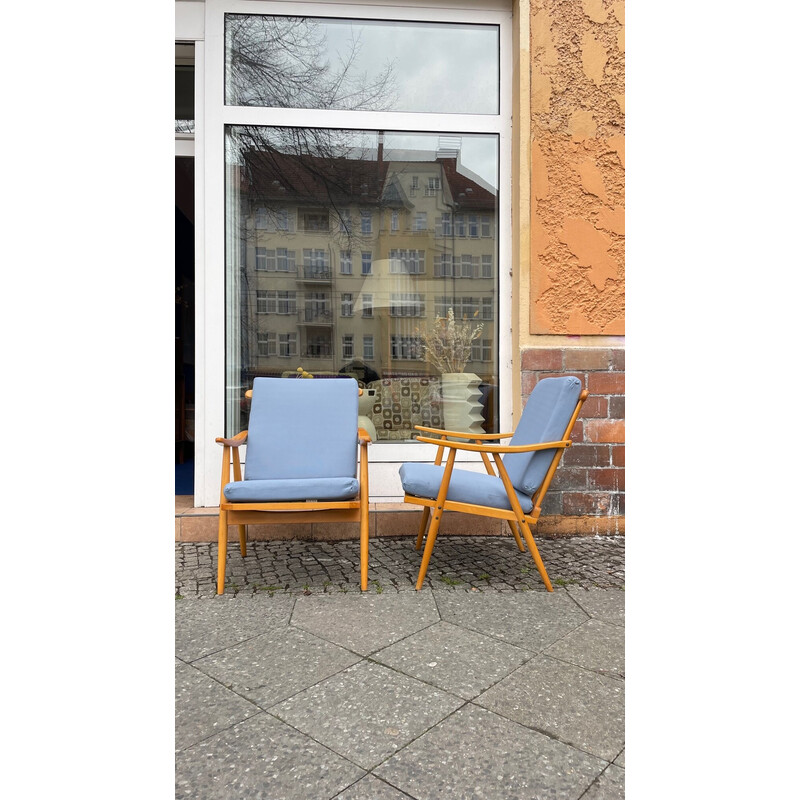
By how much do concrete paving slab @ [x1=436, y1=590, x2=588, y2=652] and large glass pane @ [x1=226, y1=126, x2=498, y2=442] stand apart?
154cm

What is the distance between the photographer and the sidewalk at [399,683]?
1308 millimetres

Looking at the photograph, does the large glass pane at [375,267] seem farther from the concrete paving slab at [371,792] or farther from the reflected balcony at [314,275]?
the concrete paving slab at [371,792]

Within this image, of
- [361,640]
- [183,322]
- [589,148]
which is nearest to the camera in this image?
[361,640]

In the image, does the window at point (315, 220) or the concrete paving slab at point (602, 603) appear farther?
the window at point (315, 220)

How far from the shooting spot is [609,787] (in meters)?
1.28

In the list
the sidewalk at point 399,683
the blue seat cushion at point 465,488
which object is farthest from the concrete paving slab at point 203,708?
the blue seat cushion at point 465,488

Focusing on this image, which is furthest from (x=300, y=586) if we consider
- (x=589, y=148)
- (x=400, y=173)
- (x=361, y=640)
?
(x=589, y=148)

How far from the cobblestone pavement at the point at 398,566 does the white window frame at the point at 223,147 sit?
2.12 feet

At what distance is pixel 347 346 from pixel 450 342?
2.49 feet

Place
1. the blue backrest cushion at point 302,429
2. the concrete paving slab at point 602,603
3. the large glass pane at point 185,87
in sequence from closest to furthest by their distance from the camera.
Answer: the concrete paving slab at point 602,603 → the blue backrest cushion at point 302,429 → the large glass pane at point 185,87

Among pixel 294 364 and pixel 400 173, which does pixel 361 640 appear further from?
pixel 400 173

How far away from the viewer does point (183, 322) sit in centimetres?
684

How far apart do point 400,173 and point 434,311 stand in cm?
103
